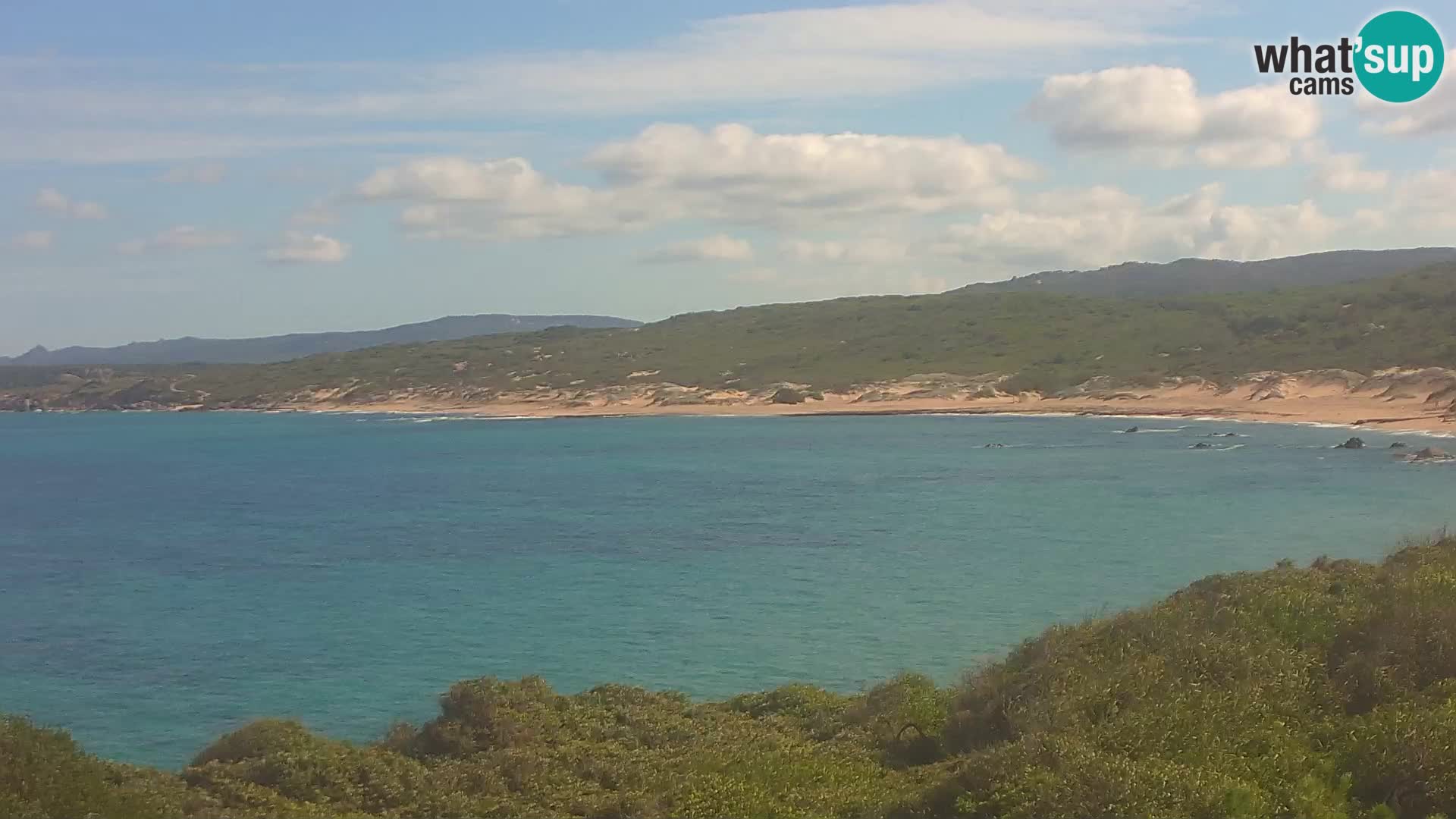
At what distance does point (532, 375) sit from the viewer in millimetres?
195000

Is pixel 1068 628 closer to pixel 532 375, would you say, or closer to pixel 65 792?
pixel 65 792

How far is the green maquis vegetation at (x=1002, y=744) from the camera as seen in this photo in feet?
50.4

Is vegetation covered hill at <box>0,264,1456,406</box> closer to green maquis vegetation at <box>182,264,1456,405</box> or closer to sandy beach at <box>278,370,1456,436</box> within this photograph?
green maquis vegetation at <box>182,264,1456,405</box>

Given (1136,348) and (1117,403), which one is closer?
(1117,403)

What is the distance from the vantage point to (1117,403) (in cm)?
13912

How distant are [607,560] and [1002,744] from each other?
122 feet

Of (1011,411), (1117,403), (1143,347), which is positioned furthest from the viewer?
(1143,347)

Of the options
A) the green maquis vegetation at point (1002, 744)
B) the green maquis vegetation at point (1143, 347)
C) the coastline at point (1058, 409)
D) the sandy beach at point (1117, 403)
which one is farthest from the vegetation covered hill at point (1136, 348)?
the green maquis vegetation at point (1002, 744)

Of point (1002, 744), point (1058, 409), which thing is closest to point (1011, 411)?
point (1058, 409)

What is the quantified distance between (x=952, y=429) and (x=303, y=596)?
286 ft

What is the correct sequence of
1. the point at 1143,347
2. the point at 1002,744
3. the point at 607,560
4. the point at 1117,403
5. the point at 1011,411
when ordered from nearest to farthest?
the point at 1002,744 → the point at 607,560 → the point at 1117,403 → the point at 1011,411 → the point at 1143,347

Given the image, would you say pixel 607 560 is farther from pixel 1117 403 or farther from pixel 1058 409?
pixel 1117 403

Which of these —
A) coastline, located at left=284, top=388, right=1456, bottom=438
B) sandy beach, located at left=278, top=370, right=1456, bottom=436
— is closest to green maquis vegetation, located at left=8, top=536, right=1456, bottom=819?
coastline, located at left=284, top=388, right=1456, bottom=438

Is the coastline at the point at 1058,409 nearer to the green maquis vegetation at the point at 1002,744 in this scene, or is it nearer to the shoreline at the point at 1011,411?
the shoreline at the point at 1011,411
